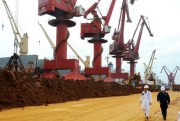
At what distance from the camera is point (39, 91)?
31.6 meters

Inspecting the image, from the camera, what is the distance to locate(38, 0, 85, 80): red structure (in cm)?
6457

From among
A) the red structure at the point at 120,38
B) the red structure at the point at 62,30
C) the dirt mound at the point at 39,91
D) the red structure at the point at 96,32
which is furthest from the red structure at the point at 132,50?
the dirt mound at the point at 39,91

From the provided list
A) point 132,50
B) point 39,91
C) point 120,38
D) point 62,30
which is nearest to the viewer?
point 39,91

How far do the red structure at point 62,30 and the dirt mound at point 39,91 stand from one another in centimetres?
1553

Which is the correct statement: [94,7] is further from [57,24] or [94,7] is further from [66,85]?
[66,85]

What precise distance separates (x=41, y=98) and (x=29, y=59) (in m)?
45.9

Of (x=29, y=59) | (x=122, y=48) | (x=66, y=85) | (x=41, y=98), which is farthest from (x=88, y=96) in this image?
(x=122, y=48)

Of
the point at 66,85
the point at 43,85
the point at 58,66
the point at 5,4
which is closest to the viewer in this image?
the point at 43,85

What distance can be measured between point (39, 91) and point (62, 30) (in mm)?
36208

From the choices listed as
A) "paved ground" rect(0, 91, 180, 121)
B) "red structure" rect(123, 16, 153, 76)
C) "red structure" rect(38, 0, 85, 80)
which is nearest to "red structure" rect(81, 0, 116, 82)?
"red structure" rect(38, 0, 85, 80)

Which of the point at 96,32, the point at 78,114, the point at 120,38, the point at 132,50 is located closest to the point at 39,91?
the point at 78,114

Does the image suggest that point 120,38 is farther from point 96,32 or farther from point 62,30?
point 62,30

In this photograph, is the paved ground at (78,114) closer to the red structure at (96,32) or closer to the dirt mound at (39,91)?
the dirt mound at (39,91)

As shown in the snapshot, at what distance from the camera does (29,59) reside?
75375 millimetres
